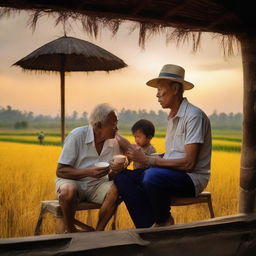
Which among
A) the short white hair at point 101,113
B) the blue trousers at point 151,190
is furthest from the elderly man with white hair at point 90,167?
the blue trousers at point 151,190

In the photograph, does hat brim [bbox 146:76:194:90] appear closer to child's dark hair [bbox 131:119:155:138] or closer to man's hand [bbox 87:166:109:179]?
child's dark hair [bbox 131:119:155:138]

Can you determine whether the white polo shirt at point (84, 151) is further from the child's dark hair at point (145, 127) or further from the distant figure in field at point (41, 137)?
the distant figure in field at point (41, 137)

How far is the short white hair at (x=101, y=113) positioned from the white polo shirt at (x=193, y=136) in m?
0.54

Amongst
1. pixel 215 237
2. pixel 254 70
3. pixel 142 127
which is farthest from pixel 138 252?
pixel 254 70

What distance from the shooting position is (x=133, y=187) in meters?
3.80

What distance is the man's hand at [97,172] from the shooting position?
375 cm

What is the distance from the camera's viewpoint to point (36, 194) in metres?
5.83

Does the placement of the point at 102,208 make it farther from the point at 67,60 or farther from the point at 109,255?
the point at 67,60

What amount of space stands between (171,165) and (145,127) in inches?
33.4

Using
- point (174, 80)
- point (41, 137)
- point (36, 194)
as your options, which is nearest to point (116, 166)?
point (174, 80)

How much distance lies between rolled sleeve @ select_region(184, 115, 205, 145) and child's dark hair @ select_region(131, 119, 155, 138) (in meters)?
0.77

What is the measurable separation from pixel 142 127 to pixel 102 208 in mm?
984

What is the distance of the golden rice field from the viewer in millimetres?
5277

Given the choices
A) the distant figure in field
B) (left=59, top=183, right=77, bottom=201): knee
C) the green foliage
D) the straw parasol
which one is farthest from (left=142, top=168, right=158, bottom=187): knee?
the green foliage
